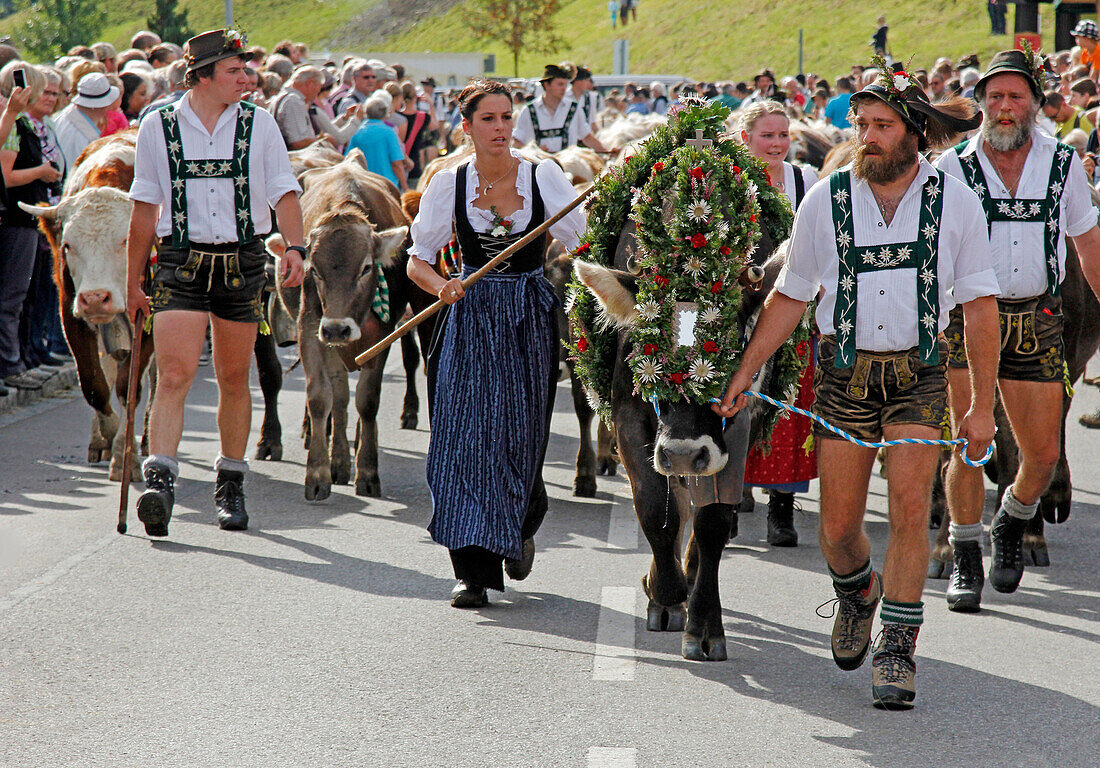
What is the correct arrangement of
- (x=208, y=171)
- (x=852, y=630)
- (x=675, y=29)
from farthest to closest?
1. (x=675, y=29)
2. (x=208, y=171)
3. (x=852, y=630)

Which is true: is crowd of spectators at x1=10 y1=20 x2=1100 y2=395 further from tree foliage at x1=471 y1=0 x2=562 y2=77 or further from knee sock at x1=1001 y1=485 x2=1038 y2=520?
tree foliage at x1=471 y1=0 x2=562 y2=77

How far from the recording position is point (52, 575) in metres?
6.41

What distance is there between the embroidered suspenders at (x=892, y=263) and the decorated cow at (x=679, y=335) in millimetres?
443

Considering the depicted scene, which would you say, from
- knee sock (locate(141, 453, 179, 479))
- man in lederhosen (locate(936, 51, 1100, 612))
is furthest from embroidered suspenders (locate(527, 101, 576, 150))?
man in lederhosen (locate(936, 51, 1100, 612))

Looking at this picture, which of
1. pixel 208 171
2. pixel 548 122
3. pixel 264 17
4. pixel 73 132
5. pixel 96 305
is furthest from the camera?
pixel 264 17

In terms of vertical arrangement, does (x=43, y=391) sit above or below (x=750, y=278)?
below

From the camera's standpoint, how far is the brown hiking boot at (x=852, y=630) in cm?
496

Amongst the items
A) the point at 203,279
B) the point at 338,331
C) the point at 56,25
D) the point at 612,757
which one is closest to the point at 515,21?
the point at 56,25

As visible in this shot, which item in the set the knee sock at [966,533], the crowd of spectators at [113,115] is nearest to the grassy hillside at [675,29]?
the crowd of spectators at [113,115]

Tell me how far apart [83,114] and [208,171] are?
4659 millimetres

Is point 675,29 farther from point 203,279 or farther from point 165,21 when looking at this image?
point 203,279

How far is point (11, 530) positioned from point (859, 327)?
4677mm

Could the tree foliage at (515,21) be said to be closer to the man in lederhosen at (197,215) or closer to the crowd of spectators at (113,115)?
the crowd of spectators at (113,115)

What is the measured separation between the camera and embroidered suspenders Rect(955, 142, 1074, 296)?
5.96 meters
